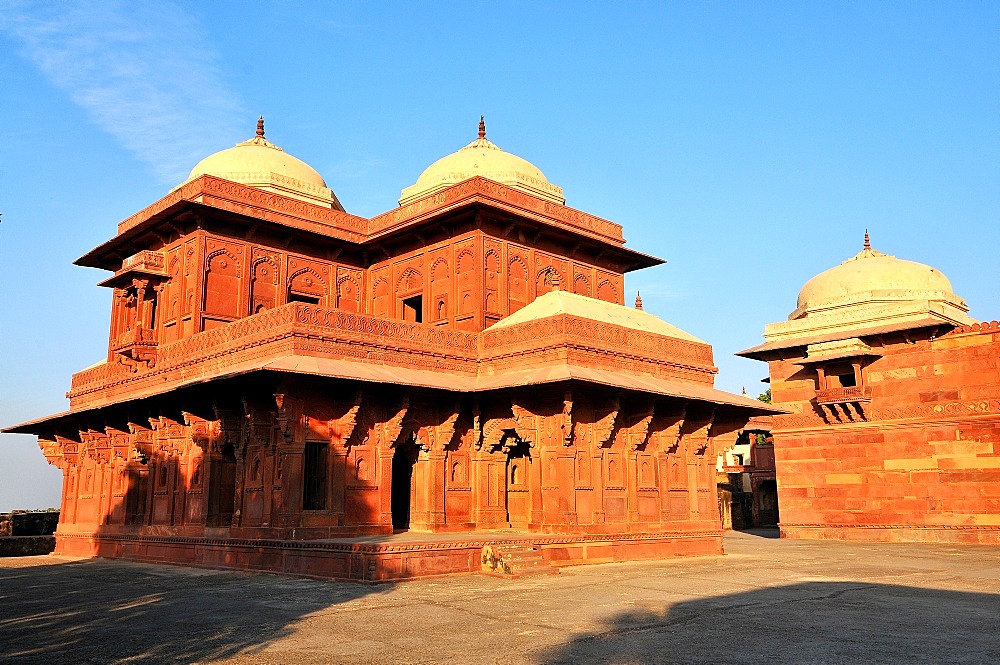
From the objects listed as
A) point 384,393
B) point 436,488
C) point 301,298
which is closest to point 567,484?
point 436,488

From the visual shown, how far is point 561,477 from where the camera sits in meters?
16.3

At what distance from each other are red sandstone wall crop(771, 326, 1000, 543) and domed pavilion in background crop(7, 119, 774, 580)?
688 cm

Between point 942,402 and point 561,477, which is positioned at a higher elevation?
point 942,402

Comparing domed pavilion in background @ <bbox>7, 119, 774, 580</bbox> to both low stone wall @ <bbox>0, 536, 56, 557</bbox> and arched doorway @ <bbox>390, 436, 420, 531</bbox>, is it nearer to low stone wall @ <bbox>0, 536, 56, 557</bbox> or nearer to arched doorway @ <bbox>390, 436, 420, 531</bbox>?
arched doorway @ <bbox>390, 436, 420, 531</bbox>

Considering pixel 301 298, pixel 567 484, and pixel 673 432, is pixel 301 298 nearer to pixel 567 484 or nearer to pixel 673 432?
pixel 567 484

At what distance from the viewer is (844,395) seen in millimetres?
25562

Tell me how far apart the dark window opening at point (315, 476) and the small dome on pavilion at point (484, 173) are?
31.2 ft

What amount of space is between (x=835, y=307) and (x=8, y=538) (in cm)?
2655

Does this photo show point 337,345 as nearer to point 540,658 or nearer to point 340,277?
point 340,277

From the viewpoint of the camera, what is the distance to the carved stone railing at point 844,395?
2516 centimetres

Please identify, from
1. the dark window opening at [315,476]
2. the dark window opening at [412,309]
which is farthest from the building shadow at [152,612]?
the dark window opening at [412,309]

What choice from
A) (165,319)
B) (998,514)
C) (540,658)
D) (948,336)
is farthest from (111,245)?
(998,514)

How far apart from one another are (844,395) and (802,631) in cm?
1873

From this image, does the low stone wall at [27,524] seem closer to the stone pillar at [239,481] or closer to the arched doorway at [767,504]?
the stone pillar at [239,481]
